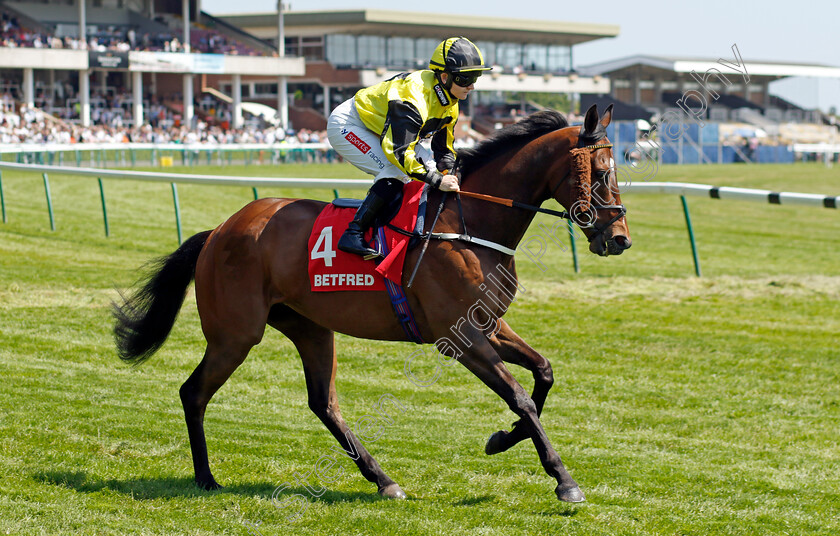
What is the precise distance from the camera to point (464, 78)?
14.4 ft

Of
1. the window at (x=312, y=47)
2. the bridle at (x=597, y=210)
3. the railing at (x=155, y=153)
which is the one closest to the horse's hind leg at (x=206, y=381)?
the bridle at (x=597, y=210)

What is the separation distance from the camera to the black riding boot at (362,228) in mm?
4469

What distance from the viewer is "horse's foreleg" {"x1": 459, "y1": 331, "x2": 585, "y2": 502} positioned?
4.11m

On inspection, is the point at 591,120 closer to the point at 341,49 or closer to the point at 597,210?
the point at 597,210

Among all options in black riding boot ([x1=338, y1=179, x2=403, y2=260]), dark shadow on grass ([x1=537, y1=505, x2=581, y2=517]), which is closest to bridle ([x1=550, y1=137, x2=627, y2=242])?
black riding boot ([x1=338, y1=179, x2=403, y2=260])

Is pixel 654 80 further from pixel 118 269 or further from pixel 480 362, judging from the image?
pixel 480 362

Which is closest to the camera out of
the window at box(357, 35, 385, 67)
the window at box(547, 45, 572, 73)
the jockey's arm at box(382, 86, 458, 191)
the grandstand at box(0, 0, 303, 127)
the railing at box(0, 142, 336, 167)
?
the jockey's arm at box(382, 86, 458, 191)

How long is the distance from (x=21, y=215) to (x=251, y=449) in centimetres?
1275

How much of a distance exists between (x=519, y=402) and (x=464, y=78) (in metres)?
1.53

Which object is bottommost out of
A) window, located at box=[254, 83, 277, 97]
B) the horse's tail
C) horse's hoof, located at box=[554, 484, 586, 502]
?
horse's hoof, located at box=[554, 484, 586, 502]

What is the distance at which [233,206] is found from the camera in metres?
18.6

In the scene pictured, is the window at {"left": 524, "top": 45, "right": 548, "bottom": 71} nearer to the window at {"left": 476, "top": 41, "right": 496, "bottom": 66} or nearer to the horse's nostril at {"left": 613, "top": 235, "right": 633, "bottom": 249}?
the window at {"left": 476, "top": 41, "right": 496, "bottom": 66}

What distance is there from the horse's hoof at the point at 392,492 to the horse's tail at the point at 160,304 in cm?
156

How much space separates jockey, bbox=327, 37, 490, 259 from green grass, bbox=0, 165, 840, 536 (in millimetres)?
1330
